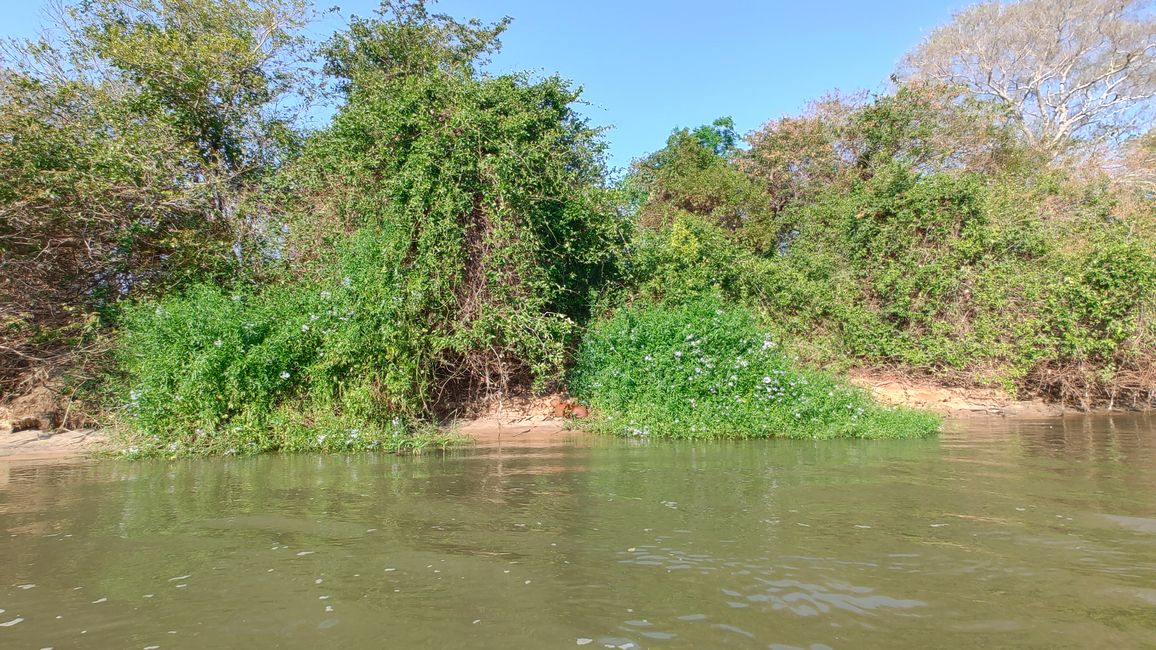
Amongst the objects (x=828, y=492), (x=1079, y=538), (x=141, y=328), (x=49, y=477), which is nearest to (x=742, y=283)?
(x=828, y=492)

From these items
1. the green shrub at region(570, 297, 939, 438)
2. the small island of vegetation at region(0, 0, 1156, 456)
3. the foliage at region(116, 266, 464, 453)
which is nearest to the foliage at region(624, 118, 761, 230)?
the small island of vegetation at region(0, 0, 1156, 456)

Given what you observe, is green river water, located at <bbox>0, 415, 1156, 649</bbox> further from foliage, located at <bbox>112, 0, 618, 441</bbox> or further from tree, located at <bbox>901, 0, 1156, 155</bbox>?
tree, located at <bbox>901, 0, 1156, 155</bbox>

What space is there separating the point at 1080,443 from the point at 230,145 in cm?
1401

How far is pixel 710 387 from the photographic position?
9.30 m

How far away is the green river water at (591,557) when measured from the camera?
2826 millimetres

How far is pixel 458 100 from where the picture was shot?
991cm

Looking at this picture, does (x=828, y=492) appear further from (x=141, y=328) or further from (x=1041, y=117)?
(x=1041, y=117)

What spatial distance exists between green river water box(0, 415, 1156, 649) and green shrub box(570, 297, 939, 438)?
2.23 meters

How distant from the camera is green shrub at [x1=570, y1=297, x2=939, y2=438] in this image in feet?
29.1

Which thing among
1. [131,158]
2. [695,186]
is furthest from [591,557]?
[695,186]

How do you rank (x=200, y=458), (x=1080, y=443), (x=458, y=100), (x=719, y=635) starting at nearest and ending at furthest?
(x=719, y=635)
(x=200, y=458)
(x=1080, y=443)
(x=458, y=100)

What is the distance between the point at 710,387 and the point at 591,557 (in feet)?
19.2

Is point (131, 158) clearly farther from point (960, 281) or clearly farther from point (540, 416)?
point (960, 281)

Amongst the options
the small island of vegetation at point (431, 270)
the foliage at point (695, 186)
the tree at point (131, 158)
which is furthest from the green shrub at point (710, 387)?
the foliage at point (695, 186)
